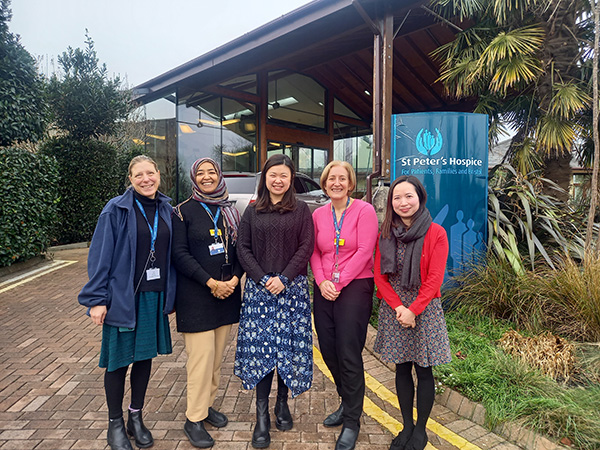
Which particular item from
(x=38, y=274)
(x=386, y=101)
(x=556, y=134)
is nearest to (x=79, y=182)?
(x=38, y=274)

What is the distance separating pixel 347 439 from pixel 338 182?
1.65 meters

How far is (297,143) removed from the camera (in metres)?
16.8

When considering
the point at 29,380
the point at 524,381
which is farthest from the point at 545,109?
the point at 29,380

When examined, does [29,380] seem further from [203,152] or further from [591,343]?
[203,152]

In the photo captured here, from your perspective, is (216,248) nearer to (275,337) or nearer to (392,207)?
(275,337)

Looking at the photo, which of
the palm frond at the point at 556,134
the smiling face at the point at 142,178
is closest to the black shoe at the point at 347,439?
the smiling face at the point at 142,178

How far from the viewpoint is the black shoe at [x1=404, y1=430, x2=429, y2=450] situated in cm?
235

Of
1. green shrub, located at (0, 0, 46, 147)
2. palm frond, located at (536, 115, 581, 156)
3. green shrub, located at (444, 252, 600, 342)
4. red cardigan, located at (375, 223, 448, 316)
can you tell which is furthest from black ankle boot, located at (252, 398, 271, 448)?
green shrub, located at (0, 0, 46, 147)

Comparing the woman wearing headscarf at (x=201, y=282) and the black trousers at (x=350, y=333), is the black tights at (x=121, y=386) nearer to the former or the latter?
the woman wearing headscarf at (x=201, y=282)

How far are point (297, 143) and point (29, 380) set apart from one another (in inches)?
568

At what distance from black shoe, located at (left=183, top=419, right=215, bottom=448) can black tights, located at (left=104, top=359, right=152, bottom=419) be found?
358 mm

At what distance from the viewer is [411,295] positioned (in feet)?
7.93

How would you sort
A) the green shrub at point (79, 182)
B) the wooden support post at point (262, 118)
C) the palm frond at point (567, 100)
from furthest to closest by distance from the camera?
1. the wooden support post at point (262, 118)
2. the green shrub at point (79, 182)
3. the palm frond at point (567, 100)

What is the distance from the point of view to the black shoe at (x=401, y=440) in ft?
7.86
